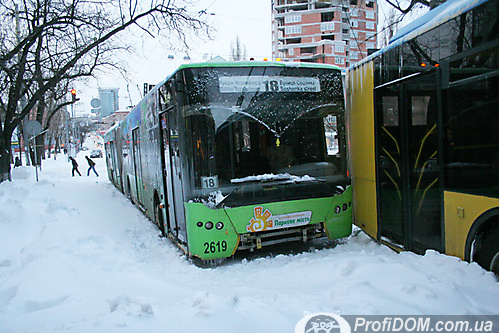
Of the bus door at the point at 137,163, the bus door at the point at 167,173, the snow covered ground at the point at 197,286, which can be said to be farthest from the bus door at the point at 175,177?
the bus door at the point at 137,163

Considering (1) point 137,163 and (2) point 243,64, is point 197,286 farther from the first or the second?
(1) point 137,163

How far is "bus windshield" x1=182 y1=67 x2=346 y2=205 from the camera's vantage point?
19.4ft

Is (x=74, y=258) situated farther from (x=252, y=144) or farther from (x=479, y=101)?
(x=479, y=101)

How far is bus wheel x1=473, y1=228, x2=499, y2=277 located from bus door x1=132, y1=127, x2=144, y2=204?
850 cm

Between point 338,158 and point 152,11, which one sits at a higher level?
point 152,11

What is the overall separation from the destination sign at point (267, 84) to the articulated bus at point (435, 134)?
102cm

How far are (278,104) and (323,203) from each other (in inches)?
71.1

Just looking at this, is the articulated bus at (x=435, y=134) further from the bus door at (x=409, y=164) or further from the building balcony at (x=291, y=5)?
the building balcony at (x=291, y=5)

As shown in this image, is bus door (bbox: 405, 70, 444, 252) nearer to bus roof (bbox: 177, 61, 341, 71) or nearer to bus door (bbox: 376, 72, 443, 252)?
bus door (bbox: 376, 72, 443, 252)

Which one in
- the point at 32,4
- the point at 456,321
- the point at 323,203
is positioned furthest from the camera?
the point at 32,4

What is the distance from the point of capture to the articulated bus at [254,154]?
5.92 metres

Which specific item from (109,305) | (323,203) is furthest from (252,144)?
(109,305)

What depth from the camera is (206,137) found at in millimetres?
5891

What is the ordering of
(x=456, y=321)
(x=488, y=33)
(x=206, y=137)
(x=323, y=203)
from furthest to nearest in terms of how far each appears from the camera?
(x=323, y=203) < (x=206, y=137) < (x=488, y=33) < (x=456, y=321)
